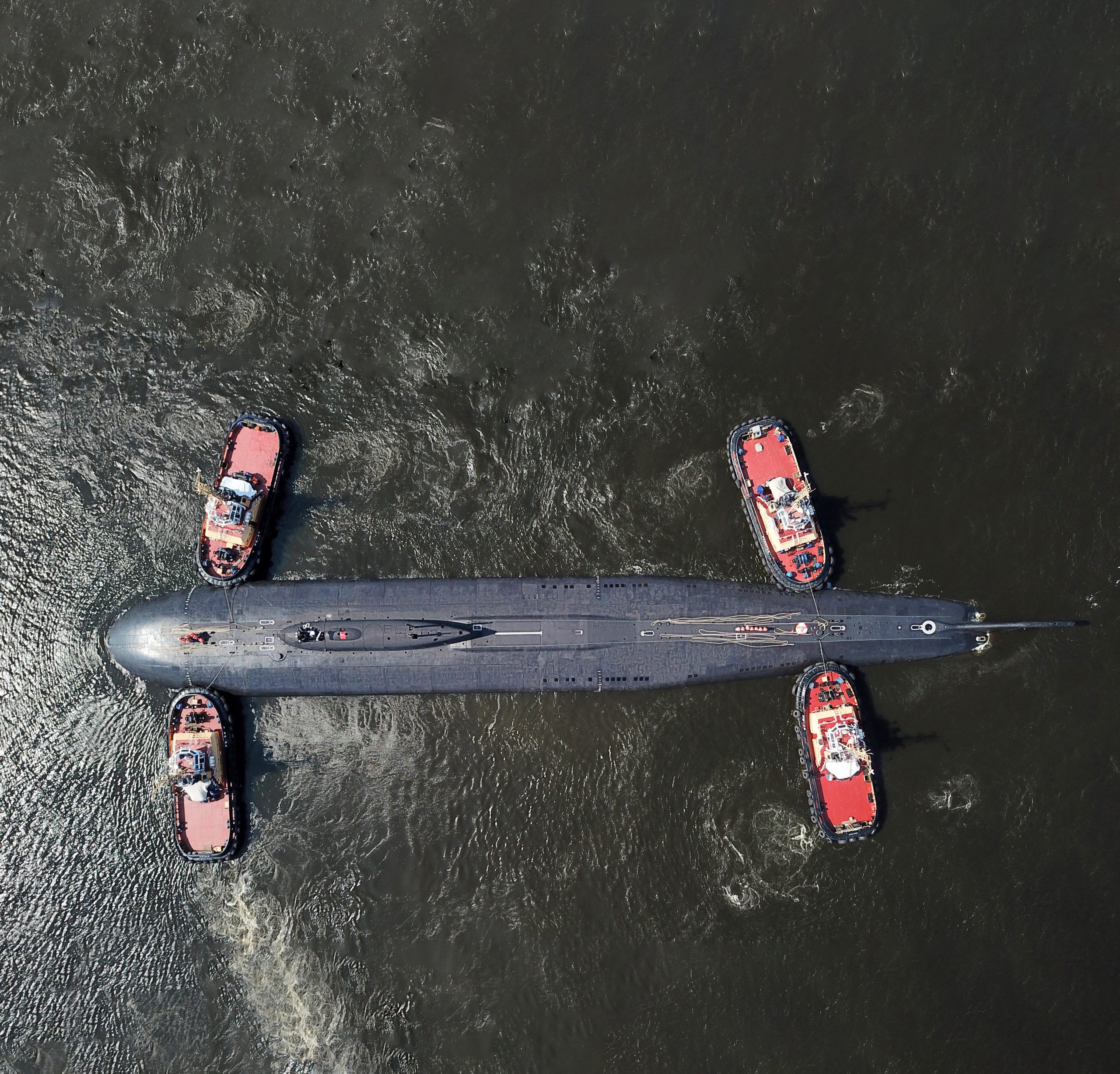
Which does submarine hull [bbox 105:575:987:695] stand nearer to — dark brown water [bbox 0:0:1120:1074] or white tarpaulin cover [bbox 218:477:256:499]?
dark brown water [bbox 0:0:1120:1074]

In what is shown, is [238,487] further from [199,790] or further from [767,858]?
[767,858]

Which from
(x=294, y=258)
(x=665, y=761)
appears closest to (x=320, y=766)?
(x=665, y=761)

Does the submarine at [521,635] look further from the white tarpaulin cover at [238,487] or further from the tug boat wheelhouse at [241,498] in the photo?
the white tarpaulin cover at [238,487]

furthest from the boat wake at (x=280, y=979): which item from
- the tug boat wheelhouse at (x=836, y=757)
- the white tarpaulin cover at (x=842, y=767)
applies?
the white tarpaulin cover at (x=842, y=767)

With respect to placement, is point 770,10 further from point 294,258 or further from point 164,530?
point 164,530

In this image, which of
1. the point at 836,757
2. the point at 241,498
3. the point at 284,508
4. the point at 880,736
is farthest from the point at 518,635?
the point at 880,736
